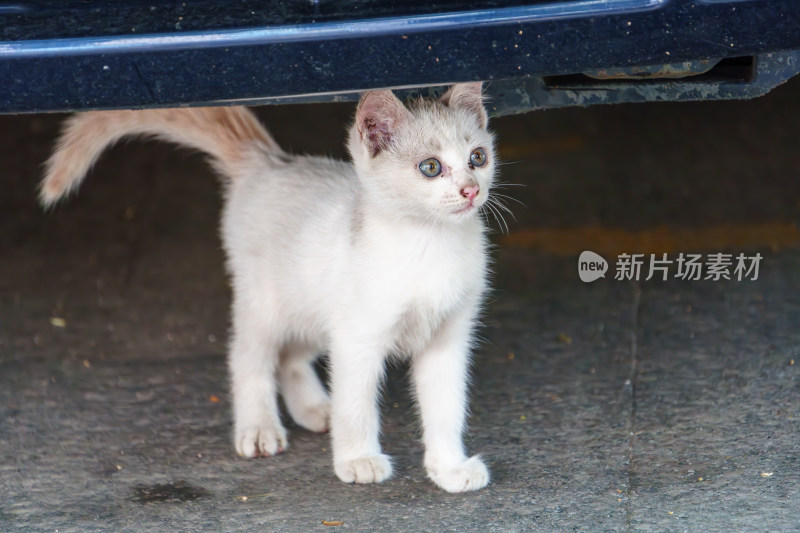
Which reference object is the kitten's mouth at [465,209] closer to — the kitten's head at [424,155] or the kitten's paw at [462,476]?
the kitten's head at [424,155]

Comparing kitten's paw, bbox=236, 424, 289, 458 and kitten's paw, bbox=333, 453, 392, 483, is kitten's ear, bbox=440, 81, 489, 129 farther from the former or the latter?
kitten's paw, bbox=236, 424, 289, 458

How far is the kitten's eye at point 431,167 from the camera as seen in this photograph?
8.87ft

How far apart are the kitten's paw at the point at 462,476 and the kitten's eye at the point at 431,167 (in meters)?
0.80

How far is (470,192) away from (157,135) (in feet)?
4.63

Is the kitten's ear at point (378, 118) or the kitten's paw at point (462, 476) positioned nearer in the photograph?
the kitten's ear at point (378, 118)

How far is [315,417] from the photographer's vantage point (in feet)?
→ 11.0

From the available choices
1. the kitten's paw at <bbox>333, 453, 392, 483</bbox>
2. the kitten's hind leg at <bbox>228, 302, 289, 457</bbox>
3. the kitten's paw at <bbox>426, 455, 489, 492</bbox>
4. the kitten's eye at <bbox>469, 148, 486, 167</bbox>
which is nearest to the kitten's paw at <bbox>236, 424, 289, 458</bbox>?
the kitten's hind leg at <bbox>228, 302, 289, 457</bbox>

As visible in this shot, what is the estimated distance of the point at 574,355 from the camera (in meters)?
3.62

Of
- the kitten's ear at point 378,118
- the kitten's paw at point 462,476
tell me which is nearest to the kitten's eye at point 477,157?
the kitten's ear at point 378,118

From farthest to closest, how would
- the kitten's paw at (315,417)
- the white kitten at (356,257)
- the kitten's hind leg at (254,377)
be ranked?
the kitten's paw at (315,417), the kitten's hind leg at (254,377), the white kitten at (356,257)

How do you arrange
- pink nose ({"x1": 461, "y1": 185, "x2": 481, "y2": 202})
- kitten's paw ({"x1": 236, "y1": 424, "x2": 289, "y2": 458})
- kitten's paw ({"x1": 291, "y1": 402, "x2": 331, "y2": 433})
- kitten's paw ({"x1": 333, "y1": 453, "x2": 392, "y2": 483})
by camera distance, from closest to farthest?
pink nose ({"x1": 461, "y1": 185, "x2": 481, "y2": 202}) < kitten's paw ({"x1": 333, "y1": 453, "x2": 392, "y2": 483}) < kitten's paw ({"x1": 236, "y1": 424, "x2": 289, "y2": 458}) < kitten's paw ({"x1": 291, "y1": 402, "x2": 331, "y2": 433})

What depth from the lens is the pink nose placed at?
2643 millimetres

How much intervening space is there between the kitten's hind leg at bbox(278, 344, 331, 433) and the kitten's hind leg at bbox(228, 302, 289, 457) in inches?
3.9

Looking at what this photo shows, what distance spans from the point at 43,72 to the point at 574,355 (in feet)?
6.62
